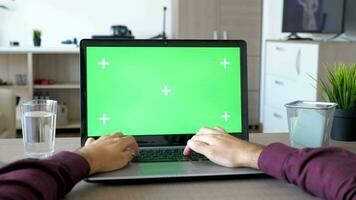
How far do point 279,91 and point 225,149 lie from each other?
3090 mm

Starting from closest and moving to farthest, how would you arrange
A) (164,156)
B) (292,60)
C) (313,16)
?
(164,156)
(292,60)
(313,16)

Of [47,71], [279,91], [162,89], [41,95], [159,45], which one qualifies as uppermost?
[159,45]

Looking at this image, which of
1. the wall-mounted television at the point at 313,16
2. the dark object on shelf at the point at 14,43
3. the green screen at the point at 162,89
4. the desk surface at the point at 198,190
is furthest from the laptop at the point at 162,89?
the dark object on shelf at the point at 14,43

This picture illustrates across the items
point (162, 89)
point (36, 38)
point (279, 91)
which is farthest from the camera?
point (36, 38)

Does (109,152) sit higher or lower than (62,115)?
higher

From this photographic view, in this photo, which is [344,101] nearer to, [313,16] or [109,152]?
[109,152]

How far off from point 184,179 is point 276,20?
12.6 ft

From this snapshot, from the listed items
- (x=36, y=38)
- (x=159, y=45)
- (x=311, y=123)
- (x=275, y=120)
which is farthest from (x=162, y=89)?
(x=36, y=38)

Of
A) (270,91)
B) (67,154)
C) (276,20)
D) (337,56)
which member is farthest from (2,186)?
(276,20)

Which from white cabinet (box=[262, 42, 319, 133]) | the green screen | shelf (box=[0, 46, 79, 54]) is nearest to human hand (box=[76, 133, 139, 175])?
the green screen

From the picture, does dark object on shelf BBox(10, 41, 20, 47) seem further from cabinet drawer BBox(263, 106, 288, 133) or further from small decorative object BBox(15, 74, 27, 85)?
cabinet drawer BBox(263, 106, 288, 133)

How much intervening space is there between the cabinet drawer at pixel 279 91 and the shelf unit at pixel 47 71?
169cm

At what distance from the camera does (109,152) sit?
1.11 meters

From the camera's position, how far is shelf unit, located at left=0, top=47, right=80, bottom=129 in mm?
4617
